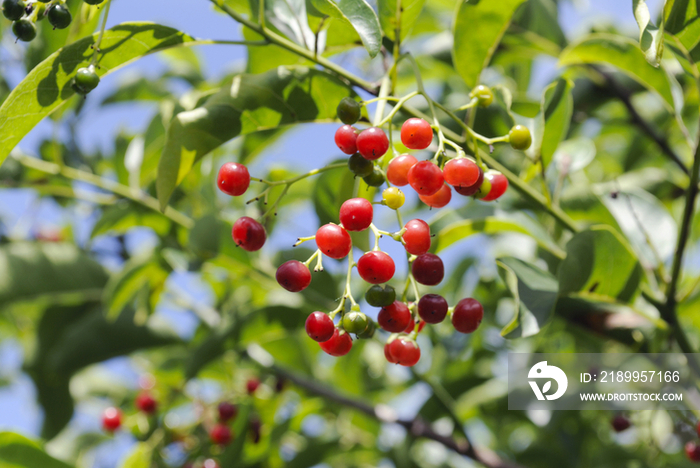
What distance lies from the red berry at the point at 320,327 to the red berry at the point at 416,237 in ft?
0.72

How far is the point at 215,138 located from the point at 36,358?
2295mm

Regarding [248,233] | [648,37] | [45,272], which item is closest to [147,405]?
[45,272]

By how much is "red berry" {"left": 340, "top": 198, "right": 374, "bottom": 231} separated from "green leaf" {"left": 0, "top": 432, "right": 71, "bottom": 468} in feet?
4.46

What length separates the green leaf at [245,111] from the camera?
133 centimetres

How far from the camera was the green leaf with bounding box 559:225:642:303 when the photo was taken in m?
1.44

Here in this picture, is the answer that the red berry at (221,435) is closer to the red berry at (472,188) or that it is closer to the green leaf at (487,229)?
the green leaf at (487,229)

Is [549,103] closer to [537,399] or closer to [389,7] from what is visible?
[389,7]

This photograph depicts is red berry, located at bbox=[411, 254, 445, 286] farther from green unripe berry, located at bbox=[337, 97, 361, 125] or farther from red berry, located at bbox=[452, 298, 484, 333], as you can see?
green unripe berry, located at bbox=[337, 97, 361, 125]

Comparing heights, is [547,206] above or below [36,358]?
above

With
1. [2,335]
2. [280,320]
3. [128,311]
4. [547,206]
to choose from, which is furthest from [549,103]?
[2,335]

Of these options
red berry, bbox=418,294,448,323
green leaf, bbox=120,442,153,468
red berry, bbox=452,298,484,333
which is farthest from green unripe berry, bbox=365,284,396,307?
green leaf, bbox=120,442,153,468

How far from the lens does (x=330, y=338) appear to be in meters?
1.18

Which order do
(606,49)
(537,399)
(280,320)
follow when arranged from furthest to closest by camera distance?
(537,399) → (280,320) → (606,49)

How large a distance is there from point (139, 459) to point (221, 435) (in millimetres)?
377
